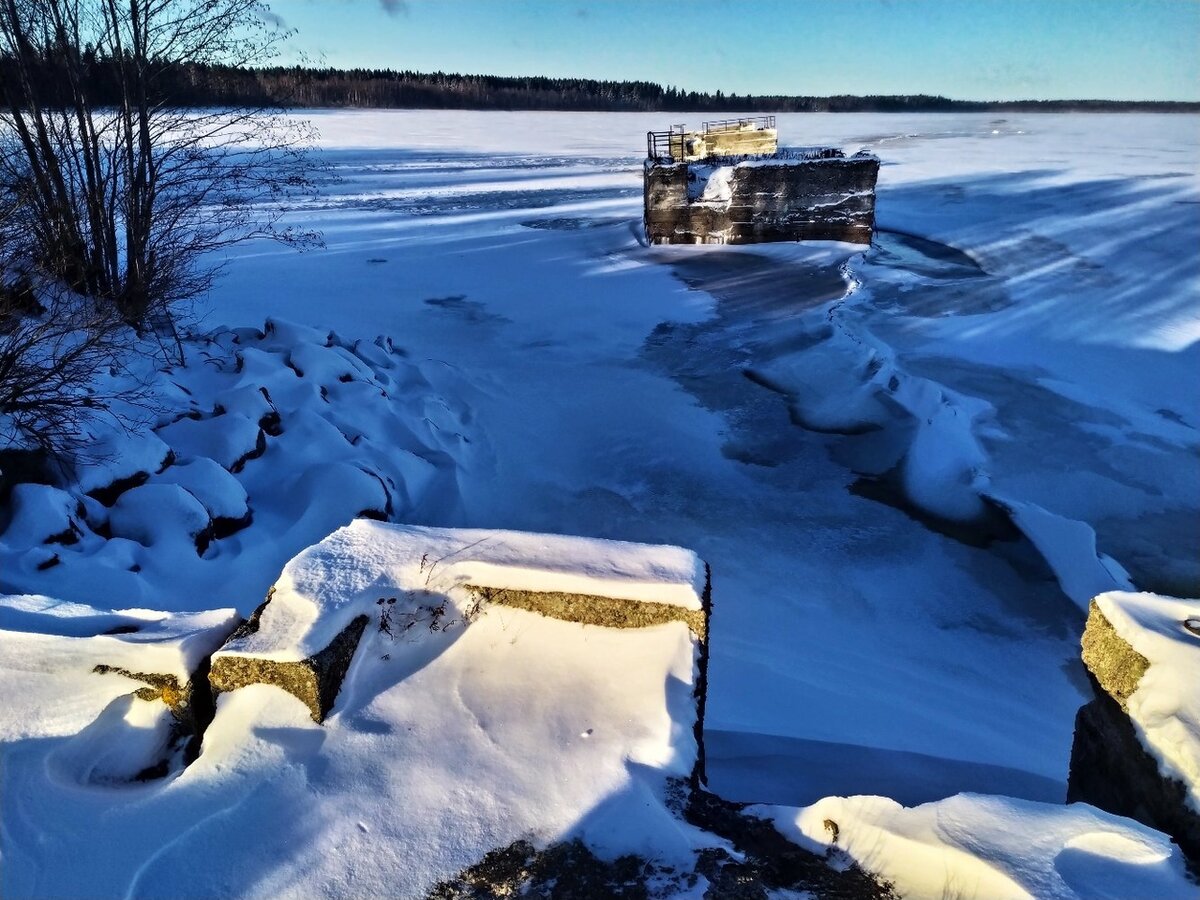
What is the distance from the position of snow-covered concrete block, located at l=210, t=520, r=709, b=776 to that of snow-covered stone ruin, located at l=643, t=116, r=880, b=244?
14653 mm

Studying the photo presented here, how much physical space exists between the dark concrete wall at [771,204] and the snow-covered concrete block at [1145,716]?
15.0 metres

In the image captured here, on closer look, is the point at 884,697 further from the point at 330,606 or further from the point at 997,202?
the point at 997,202

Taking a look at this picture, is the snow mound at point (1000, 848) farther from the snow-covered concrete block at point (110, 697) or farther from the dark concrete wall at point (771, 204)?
the dark concrete wall at point (771, 204)

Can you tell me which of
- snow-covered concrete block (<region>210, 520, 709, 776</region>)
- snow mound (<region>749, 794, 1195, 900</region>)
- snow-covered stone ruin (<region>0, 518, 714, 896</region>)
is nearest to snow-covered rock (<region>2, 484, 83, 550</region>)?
snow-covered stone ruin (<region>0, 518, 714, 896</region>)

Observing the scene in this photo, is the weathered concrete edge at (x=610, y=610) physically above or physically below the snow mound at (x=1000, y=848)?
above

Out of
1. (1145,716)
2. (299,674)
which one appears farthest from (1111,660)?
(299,674)

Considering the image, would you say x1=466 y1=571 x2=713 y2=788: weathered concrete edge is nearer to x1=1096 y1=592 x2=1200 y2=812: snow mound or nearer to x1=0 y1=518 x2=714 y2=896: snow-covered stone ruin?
x1=0 y1=518 x2=714 y2=896: snow-covered stone ruin

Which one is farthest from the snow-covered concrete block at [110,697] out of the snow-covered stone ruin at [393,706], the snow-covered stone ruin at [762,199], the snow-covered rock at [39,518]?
the snow-covered stone ruin at [762,199]

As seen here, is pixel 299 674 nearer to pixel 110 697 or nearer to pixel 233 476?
pixel 110 697

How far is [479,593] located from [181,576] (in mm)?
2730

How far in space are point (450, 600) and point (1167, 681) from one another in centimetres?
A: 256

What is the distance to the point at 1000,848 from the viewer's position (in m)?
2.24

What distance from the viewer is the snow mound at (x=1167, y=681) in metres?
2.46

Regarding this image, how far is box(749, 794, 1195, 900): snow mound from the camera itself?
213 centimetres
